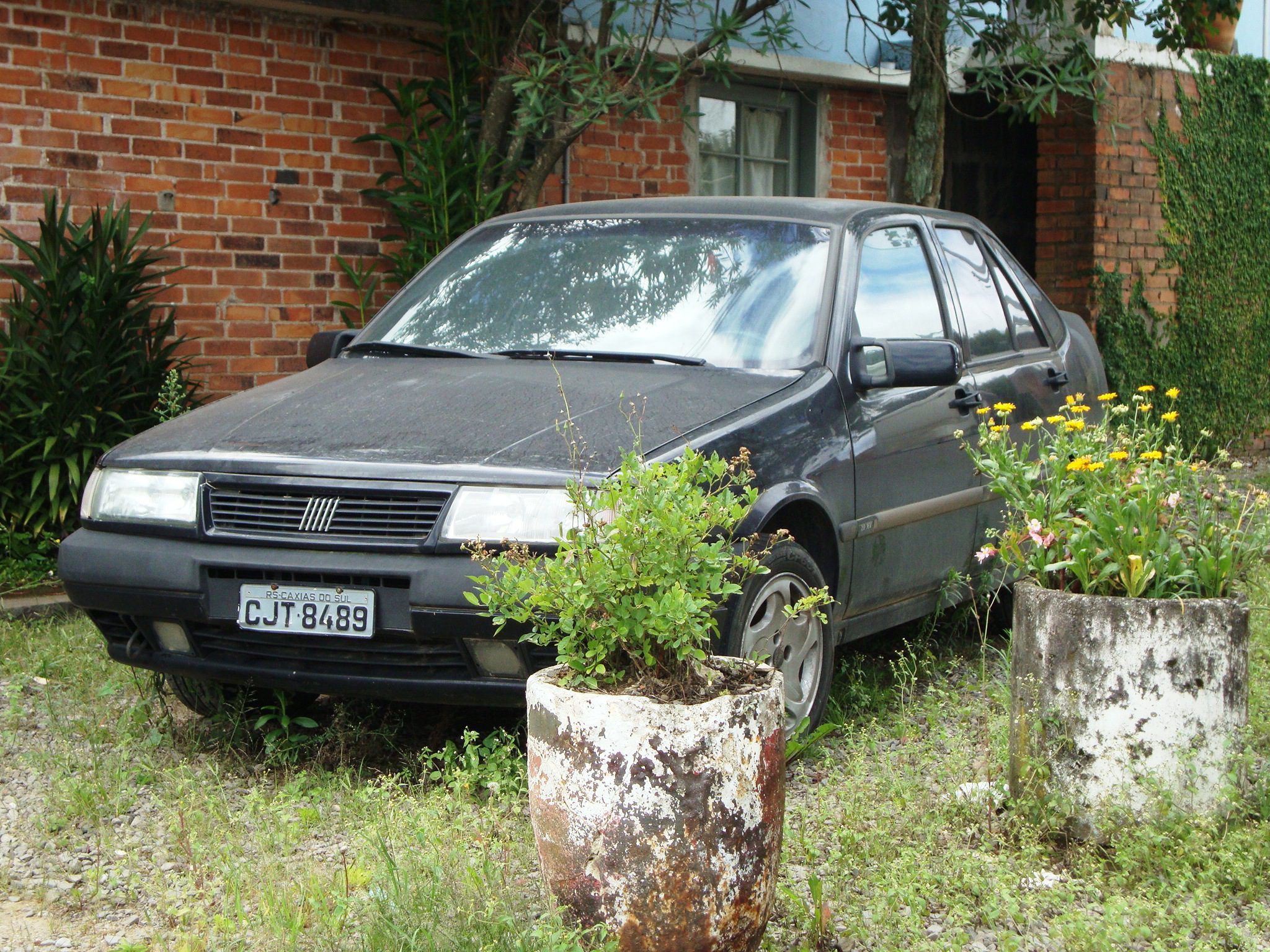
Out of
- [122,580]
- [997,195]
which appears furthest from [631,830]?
[997,195]

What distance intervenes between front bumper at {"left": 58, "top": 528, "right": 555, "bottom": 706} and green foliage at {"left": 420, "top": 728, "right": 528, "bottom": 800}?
0.13m

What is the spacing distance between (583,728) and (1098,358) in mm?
4463

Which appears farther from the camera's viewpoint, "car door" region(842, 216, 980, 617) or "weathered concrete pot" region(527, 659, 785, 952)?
"car door" region(842, 216, 980, 617)

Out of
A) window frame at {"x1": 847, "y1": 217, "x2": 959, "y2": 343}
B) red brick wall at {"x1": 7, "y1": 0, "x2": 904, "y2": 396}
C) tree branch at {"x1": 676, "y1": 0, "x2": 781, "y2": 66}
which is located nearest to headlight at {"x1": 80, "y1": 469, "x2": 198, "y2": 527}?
window frame at {"x1": 847, "y1": 217, "x2": 959, "y2": 343}

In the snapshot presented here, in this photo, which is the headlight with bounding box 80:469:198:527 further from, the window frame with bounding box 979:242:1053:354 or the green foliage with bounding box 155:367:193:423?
the window frame with bounding box 979:242:1053:354

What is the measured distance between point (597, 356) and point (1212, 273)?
8.53 m

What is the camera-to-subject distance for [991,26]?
9.27m

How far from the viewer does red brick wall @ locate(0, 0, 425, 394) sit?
719 centimetres

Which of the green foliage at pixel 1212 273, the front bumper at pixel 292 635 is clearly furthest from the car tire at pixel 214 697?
the green foliage at pixel 1212 273

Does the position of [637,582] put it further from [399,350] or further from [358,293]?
[358,293]

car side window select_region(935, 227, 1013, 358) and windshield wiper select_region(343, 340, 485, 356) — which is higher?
car side window select_region(935, 227, 1013, 358)

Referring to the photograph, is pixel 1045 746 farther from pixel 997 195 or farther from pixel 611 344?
pixel 997 195

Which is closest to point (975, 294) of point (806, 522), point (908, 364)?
point (908, 364)

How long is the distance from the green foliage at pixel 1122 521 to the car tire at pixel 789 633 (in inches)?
21.1
